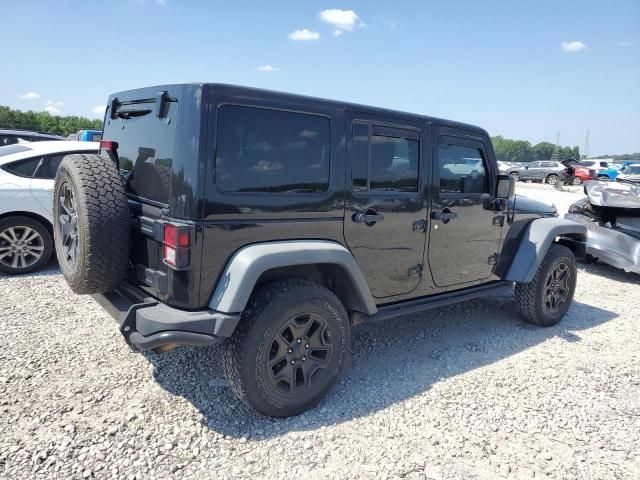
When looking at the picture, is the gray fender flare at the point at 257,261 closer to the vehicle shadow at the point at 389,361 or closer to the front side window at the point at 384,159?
the front side window at the point at 384,159

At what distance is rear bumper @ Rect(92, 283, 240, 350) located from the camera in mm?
2439

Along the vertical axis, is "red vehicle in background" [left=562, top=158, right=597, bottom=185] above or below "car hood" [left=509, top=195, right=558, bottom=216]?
above

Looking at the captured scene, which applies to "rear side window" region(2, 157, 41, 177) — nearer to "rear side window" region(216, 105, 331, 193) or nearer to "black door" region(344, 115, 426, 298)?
"rear side window" region(216, 105, 331, 193)

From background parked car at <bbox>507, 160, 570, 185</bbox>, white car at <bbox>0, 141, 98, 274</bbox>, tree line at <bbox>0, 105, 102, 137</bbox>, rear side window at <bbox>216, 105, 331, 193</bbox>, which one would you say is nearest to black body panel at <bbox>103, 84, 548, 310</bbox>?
rear side window at <bbox>216, 105, 331, 193</bbox>

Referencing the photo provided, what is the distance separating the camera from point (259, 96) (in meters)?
2.67

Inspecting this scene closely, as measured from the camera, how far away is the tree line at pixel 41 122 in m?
28.4

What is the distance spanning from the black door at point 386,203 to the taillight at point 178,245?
1.11m

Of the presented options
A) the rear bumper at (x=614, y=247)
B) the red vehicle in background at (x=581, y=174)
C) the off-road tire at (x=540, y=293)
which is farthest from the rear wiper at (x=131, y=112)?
the red vehicle in background at (x=581, y=174)

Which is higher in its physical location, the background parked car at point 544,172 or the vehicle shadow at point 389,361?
the background parked car at point 544,172

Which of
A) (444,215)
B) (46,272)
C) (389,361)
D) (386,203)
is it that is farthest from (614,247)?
(46,272)

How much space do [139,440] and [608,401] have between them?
324cm

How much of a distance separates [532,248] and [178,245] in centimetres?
344

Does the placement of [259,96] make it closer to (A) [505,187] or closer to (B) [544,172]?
(A) [505,187]

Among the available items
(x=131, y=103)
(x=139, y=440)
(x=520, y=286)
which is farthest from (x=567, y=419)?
(x=131, y=103)
